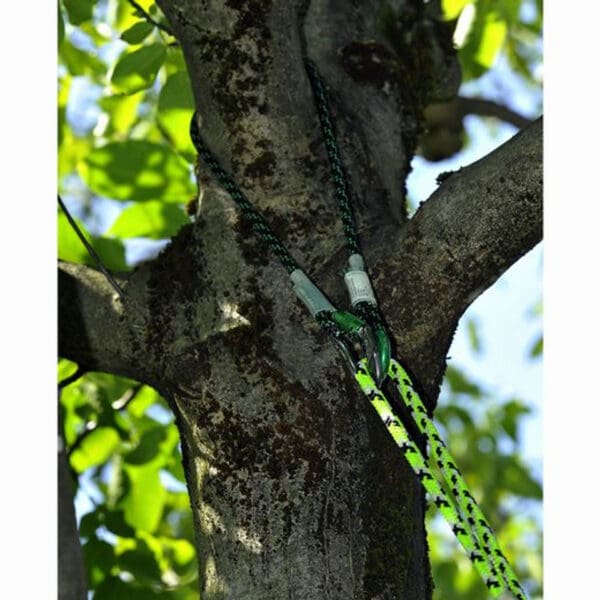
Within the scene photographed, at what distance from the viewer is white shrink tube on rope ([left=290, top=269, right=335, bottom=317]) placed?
1506mm

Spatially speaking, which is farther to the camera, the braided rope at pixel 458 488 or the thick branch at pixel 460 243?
the thick branch at pixel 460 243

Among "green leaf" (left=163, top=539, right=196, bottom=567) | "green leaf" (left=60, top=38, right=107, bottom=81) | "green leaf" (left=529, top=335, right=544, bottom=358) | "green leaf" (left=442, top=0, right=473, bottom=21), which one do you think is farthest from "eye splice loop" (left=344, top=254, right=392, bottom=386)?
"green leaf" (left=529, top=335, right=544, bottom=358)

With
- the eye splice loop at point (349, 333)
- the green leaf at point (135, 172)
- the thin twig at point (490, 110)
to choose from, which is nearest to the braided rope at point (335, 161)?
the eye splice loop at point (349, 333)

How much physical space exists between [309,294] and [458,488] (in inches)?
13.5

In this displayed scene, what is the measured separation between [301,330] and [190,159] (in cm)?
75

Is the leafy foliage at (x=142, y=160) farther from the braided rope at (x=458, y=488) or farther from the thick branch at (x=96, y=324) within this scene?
the braided rope at (x=458, y=488)

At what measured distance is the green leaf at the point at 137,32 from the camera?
1985mm

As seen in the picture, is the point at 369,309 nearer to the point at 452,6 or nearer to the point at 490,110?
the point at 452,6

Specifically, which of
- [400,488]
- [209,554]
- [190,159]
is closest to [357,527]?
[400,488]

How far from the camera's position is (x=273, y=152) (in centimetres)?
174

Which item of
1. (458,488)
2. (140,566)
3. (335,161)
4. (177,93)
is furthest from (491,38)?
(458,488)

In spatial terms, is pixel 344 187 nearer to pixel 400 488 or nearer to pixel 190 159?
pixel 400 488

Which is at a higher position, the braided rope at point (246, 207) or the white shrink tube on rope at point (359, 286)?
the braided rope at point (246, 207)
